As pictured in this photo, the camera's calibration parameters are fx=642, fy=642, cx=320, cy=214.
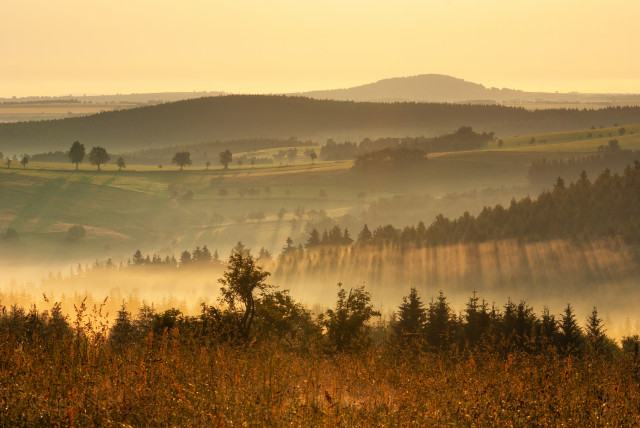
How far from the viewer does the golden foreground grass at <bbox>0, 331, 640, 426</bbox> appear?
967 centimetres

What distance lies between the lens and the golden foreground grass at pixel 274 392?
9.67m

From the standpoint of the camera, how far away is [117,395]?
10516mm

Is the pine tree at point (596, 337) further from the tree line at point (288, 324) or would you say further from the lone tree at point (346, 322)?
the lone tree at point (346, 322)

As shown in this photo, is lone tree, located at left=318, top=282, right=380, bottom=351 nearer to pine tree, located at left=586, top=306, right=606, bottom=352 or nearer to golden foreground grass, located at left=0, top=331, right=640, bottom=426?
pine tree, located at left=586, top=306, right=606, bottom=352

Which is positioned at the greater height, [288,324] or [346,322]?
[346,322]

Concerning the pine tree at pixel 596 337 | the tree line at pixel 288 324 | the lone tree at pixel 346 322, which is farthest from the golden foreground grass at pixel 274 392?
the lone tree at pixel 346 322

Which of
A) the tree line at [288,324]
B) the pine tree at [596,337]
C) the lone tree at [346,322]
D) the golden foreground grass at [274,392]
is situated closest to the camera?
the golden foreground grass at [274,392]

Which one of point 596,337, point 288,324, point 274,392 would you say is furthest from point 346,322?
point 274,392

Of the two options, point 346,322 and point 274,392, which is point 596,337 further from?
point 346,322

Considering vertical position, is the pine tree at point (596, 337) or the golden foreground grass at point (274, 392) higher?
the golden foreground grass at point (274, 392)

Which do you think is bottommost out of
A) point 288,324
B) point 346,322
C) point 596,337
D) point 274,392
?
point 288,324

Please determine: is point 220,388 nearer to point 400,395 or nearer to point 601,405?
point 400,395

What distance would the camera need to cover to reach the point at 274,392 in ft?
33.2

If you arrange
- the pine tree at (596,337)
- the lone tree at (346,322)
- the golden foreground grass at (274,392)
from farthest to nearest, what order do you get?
the lone tree at (346,322), the pine tree at (596,337), the golden foreground grass at (274,392)
